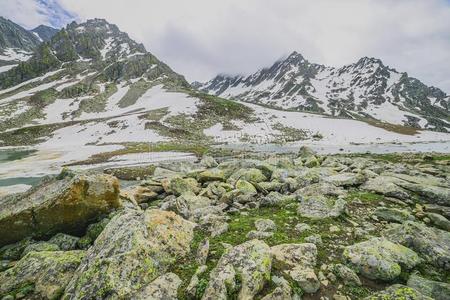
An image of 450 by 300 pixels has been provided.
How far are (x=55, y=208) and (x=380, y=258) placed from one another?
1097 centimetres

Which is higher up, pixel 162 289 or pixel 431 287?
pixel 431 287

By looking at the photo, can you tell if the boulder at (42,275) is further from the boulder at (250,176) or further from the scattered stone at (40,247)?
the boulder at (250,176)

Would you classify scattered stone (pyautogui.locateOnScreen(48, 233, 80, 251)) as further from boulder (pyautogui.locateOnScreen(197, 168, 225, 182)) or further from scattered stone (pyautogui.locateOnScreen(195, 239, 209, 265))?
boulder (pyautogui.locateOnScreen(197, 168, 225, 182))

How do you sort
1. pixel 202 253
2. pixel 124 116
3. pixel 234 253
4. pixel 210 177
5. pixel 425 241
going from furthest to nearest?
1. pixel 124 116
2. pixel 210 177
3. pixel 425 241
4. pixel 202 253
5. pixel 234 253

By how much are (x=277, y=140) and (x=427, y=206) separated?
231 ft

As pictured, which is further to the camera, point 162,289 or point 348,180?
point 348,180

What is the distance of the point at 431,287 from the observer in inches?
237

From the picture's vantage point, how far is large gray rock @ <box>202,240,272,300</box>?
5.53 meters

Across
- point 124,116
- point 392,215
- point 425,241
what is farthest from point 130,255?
point 124,116

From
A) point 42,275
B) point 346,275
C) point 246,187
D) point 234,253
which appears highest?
point 234,253

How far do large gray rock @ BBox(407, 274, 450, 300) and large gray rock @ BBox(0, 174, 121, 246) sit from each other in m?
10.9

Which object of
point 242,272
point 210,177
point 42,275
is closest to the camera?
point 242,272

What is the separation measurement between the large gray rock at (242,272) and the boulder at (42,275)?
4.01m

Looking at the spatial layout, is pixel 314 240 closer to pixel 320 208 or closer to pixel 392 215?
pixel 320 208
